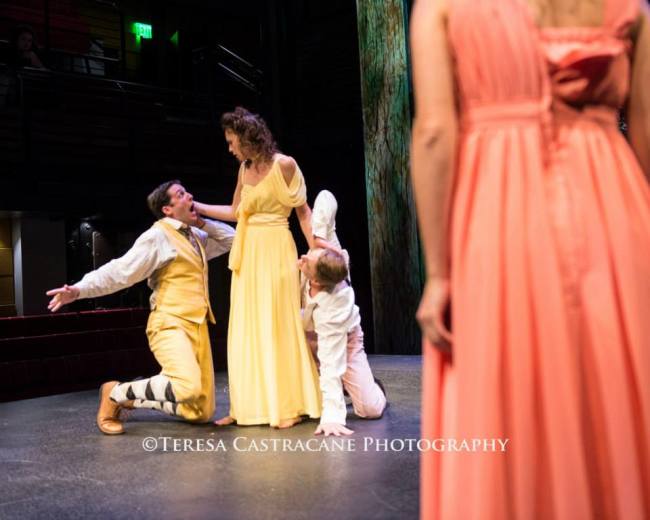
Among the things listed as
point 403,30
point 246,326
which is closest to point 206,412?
point 246,326

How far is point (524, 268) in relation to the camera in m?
1.17

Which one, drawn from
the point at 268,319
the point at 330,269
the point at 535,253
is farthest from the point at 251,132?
the point at 535,253

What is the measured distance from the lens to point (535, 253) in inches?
46.2

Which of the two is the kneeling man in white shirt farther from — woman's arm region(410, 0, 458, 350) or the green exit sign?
the green exit sign

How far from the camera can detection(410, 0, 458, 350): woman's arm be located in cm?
123

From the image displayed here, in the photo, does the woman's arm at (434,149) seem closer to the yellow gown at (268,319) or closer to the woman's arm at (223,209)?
the yellow gown at (268,319)

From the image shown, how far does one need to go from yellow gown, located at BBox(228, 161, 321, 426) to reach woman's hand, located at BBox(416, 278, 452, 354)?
2531 mm

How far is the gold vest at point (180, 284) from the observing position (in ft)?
12.6

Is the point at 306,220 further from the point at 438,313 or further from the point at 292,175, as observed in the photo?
the point at 438,313

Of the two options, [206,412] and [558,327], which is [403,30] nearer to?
[206,412]

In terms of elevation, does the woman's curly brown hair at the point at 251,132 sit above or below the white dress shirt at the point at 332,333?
above

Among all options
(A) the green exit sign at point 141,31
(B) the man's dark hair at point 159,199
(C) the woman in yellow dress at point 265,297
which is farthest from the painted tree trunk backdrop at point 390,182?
(A) the green exit sign at point 141,31

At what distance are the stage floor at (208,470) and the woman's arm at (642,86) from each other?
4.49 feet

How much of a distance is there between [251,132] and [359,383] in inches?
55.2
